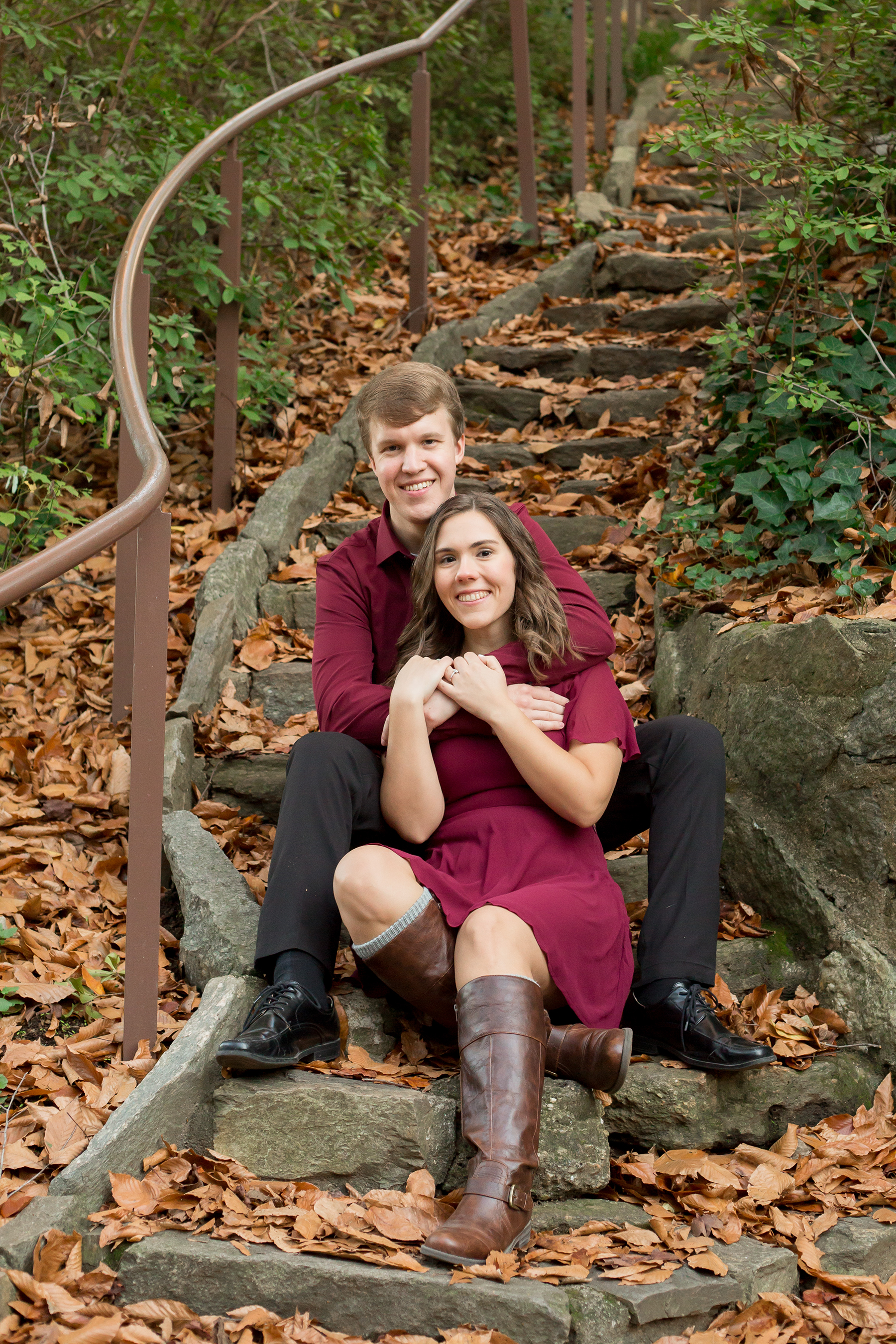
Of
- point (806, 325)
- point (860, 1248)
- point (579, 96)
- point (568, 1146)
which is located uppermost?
point (579, 96)

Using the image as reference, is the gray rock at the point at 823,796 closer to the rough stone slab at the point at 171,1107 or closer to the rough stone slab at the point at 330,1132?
the rough stone slab at the point at 330,1132

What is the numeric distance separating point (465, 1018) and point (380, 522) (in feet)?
4.39

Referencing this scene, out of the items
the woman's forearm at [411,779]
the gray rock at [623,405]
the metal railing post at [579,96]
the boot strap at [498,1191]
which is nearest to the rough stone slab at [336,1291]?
the boot strap at [498,1191]

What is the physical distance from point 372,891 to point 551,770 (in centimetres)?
43

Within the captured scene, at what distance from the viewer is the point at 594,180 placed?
7598mm

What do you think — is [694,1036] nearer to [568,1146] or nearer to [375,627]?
[568,1146]

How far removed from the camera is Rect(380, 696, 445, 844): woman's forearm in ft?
7.80

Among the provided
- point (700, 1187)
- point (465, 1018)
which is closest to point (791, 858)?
point (700, 1187)

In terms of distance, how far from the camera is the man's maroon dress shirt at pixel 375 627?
2547mm

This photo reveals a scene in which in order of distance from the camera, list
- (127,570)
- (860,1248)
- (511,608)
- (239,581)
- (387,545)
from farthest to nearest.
→ (239,581)
(127,570)
(387,545)
(511,608)
(860,1248)

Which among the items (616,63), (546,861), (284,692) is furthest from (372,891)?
(616,63)

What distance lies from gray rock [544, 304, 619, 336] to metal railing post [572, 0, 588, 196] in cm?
161

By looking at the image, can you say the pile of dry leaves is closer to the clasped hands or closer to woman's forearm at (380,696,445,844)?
woman's forearm at (380,696,445,844)

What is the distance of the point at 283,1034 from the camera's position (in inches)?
86.4
